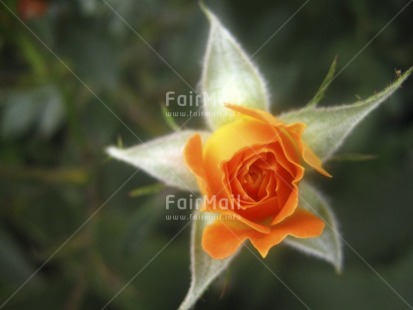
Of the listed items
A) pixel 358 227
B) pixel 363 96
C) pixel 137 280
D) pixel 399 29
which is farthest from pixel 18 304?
pixel 399 29

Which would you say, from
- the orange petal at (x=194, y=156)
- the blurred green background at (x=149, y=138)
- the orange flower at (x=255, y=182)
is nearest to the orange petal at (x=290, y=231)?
the orange flower at (x=255, y=182)

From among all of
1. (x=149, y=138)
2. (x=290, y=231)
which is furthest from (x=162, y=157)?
(x=149, y=138)

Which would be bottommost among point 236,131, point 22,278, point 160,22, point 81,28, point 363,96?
point 363,96

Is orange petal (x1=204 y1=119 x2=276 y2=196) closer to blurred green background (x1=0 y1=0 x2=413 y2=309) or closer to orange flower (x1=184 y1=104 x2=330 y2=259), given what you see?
orange flower (x1=184 y1=104 x2=330 y2=259)

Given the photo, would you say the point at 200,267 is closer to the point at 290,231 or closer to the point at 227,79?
the point at 290,231

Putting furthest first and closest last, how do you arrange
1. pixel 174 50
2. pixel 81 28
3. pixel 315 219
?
pixel 174 50
pixel 81 28
pixel 315 219

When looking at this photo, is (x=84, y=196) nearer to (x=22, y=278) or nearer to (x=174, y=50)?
(x=22, y=278)

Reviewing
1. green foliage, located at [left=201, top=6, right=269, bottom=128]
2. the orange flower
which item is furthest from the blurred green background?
the orange flower
